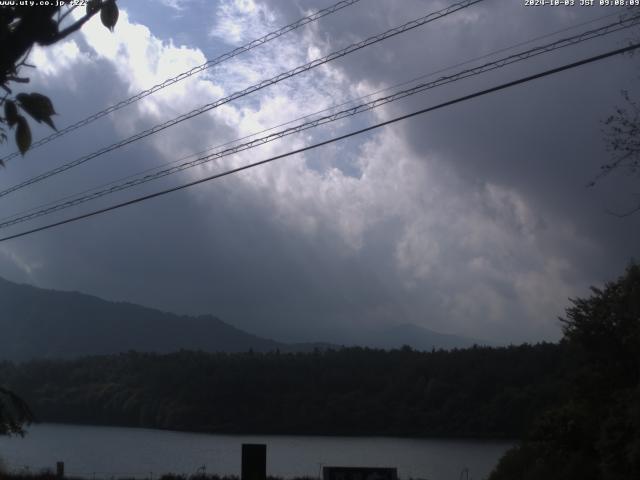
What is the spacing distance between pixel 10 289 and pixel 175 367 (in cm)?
12414

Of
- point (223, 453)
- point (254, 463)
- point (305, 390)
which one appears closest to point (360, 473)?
point (254, 463)

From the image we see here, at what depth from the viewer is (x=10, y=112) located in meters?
3.74

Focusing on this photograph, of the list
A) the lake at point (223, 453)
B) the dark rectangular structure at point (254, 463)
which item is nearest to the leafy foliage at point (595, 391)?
the dark rectangular structure at point (254, 463)

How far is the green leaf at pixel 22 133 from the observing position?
3.76 m

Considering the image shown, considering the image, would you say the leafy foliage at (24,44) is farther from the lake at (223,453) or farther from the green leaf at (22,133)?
the lake at (223,453)

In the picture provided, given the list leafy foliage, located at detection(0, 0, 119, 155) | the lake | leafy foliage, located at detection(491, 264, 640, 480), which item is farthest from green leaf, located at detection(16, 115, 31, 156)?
the lake

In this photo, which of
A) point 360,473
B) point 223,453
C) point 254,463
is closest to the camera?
point 254,463

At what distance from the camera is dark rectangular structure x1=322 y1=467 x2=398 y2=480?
8.86 m

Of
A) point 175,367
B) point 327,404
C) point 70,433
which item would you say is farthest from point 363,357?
point 70,433

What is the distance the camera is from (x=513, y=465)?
22.4 m

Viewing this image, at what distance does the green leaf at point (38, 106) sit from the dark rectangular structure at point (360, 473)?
6.44m

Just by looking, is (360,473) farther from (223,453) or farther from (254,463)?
(223,453)

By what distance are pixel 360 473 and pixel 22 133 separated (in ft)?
21.2

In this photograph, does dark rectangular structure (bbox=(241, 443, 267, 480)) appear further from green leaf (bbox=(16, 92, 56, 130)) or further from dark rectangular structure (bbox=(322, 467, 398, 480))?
green leaf (bbox=(16, 92, 56, 130))
